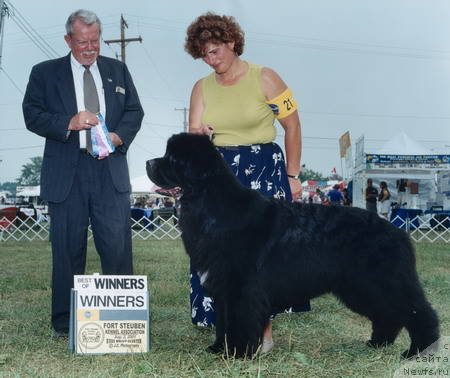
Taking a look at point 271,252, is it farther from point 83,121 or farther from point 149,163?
point 83,121

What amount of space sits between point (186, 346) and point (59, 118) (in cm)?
180

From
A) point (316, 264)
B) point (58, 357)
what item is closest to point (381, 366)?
point (316, 264)

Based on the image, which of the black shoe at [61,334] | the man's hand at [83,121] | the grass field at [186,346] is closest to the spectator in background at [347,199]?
the grass field at [186,346]

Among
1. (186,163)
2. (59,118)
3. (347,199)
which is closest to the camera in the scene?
(186,163)

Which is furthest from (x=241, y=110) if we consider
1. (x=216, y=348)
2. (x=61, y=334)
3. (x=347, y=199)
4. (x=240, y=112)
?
(x=347, y=199)

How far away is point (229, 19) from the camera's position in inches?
139

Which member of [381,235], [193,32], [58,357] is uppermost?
[193,32]

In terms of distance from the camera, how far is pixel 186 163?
120 inches

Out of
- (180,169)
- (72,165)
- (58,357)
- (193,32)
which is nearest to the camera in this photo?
(180,169)

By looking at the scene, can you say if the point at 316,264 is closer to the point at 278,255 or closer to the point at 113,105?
the point at 278,255

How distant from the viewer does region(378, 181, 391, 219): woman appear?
15.8 m

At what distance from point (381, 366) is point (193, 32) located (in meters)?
2.41

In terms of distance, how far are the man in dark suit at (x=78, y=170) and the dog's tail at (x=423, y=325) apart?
2019 millimetres

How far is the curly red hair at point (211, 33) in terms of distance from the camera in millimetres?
3432
